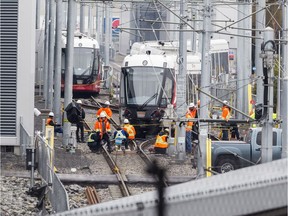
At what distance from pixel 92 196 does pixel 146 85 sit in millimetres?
14740

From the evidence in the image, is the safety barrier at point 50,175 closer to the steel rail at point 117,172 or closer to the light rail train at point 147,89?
the steel rail at point 117,172

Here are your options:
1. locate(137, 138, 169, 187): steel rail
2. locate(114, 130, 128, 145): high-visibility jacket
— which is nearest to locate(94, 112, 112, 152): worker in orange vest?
locate(114, 130, 128, 145): high-visibility jacket

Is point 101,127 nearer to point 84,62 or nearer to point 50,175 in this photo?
point 50,175

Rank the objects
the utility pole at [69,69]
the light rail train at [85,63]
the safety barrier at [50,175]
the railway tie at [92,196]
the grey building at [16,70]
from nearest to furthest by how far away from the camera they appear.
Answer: the safety barrier at [50,175] < the railway tie at [92,196] < the grey building at [16,70] < the utility pole at [69,69] < the light rail train at [85,63]

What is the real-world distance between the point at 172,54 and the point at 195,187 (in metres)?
31.3

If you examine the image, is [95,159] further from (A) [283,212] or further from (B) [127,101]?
(A) [283,212]

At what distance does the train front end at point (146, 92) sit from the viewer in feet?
106

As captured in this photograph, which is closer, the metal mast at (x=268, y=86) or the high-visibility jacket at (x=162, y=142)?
the metal mast at (x=268, y=86)

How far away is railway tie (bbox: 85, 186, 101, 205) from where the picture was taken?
58.9 ft

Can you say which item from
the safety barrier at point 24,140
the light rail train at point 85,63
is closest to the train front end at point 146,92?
the safety barrier at point 24,140

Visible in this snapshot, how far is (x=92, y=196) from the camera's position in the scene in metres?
18.3

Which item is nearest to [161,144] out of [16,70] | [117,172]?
[117,172]

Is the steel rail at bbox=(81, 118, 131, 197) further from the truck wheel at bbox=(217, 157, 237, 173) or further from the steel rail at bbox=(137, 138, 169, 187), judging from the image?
the truck wheel at bbox=(217, 157, 237, 173)

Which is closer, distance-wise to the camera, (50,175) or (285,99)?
(50,175)
